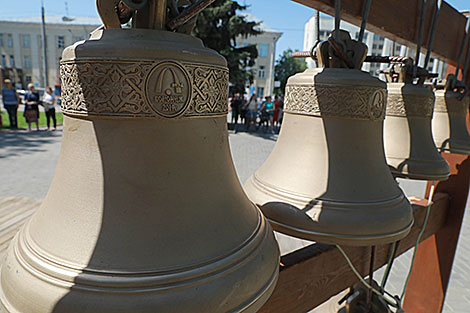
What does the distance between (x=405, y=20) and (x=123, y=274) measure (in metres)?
1.60

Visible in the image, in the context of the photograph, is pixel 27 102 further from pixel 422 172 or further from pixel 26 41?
pixel 26 41

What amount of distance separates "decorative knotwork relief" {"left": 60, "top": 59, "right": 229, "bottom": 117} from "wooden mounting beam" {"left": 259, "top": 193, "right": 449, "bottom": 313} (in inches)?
31.9

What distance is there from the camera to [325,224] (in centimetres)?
94

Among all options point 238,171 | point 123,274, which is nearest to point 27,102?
point 238,171

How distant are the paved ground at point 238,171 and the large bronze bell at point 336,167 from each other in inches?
74.3

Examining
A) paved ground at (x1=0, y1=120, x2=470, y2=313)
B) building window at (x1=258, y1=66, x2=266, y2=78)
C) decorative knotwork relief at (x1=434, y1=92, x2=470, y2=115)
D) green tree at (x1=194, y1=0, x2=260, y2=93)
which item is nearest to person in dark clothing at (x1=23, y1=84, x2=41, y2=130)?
paved ground at (x1=0, y1=120, x2=470, y2=313)

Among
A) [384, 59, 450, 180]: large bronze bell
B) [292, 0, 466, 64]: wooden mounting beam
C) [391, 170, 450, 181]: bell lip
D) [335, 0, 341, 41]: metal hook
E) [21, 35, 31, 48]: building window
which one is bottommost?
[391, 170, 450, 181]: bell lip

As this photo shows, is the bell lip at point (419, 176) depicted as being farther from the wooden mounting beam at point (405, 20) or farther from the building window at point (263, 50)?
the building window at point (263, 50)

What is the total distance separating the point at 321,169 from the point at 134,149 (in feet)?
2.10

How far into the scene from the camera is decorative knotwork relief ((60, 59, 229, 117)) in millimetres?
556

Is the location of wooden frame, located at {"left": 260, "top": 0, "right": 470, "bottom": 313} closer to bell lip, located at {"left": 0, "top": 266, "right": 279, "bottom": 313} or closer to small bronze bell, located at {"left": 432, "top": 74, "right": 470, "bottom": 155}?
small bronze bell, located at {"left": 432, "top": 74, "right": 470, "bottom": 155}

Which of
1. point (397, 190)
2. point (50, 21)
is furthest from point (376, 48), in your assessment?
point (397, 190)

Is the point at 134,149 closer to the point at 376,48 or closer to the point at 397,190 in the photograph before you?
the point at 397,190

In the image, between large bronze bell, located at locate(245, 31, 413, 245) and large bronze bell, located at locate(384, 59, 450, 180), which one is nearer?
large bronze bell, located at locate(245, 31, 413, 245)
